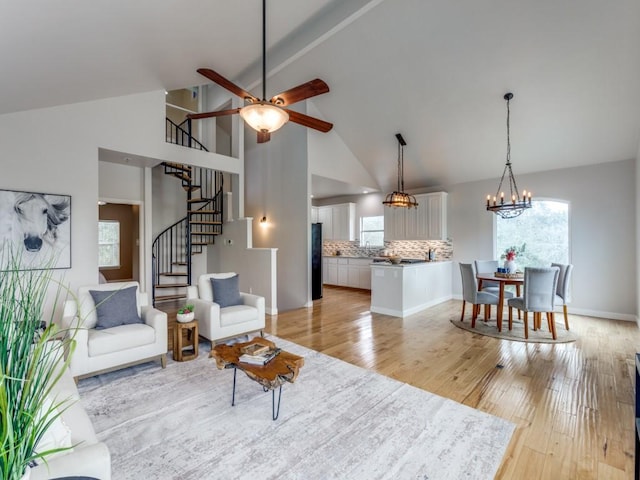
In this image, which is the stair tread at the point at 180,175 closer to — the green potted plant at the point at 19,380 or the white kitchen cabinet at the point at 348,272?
A: the white kitchen cabinet at the point at 348,272

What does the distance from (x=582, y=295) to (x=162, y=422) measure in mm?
6609

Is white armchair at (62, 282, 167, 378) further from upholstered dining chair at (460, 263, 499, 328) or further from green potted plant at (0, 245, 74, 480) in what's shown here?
Answer: upholstered dining chair at (460, 263, 499, 328)

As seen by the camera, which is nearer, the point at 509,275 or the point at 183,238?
the point at 509,275

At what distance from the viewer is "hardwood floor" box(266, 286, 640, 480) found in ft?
6.64

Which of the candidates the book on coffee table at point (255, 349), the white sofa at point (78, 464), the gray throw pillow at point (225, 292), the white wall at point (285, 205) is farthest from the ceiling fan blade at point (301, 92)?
the white wall at point (285, 205)

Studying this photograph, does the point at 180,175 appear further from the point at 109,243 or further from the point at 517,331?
the point at 517,331

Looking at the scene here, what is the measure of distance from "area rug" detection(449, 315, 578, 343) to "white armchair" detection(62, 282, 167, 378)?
4.17 metres

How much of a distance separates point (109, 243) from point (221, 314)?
6.46 m

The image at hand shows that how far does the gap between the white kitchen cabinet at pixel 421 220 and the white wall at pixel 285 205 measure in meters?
2.45

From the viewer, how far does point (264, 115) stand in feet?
9.23

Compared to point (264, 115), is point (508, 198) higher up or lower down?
lower down

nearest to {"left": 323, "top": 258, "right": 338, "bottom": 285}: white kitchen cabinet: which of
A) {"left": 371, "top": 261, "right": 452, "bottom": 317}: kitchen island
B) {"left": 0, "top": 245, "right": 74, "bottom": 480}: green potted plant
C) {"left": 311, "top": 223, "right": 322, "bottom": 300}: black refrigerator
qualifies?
{"left": 311, "top": 223, "right": 322, "bottom": 300}: black refrigerator

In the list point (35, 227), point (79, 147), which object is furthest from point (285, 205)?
point (35, 227)

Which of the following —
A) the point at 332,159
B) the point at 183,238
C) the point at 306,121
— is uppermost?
the point at 332,159
